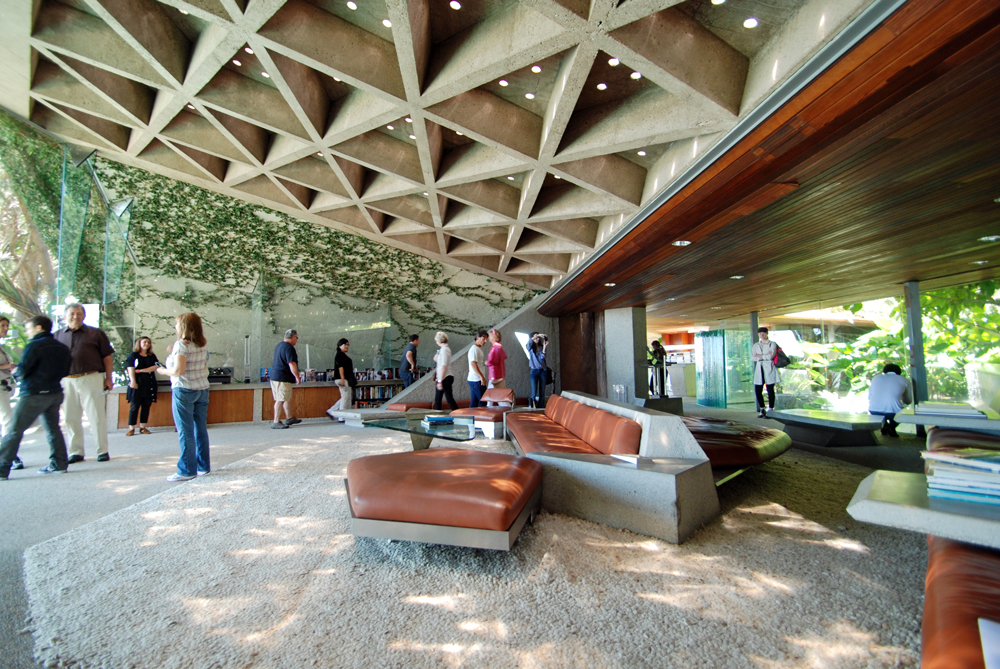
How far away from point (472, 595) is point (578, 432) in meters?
2.10

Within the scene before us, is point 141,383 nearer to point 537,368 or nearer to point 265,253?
point 265,253

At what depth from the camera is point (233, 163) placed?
7.79m

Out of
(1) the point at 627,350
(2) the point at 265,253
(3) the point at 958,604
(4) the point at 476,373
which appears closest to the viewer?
(3) the point at 958,604

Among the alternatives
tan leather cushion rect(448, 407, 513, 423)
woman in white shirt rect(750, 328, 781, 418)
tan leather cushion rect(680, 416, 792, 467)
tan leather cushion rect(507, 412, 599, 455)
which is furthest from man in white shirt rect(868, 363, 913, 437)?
tan leather cushion rect(448, 407, 513, 423)

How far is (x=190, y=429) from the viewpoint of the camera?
4.06 metres

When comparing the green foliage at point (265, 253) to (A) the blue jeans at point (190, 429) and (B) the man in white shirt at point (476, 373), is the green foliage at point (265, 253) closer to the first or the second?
(B) the man in white shirt at point (476, 373)

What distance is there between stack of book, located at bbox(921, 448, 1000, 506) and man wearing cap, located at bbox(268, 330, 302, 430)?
751 cm

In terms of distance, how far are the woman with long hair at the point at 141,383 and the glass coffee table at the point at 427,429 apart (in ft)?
15.2

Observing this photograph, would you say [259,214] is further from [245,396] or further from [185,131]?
[245,396]

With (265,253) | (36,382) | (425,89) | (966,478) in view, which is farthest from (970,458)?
(265,253)

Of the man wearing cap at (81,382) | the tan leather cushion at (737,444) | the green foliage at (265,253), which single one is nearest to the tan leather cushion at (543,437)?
the tan leather cushion at (737,444)

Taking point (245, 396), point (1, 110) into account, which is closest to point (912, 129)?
point (245, 396)

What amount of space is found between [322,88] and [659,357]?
8.65m

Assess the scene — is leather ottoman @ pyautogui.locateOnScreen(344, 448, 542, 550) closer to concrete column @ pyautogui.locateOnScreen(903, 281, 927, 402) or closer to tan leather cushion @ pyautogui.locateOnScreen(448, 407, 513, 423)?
tan leather cushion @ pyautogui.locateOnScreen(448, 407, 513, 423)
